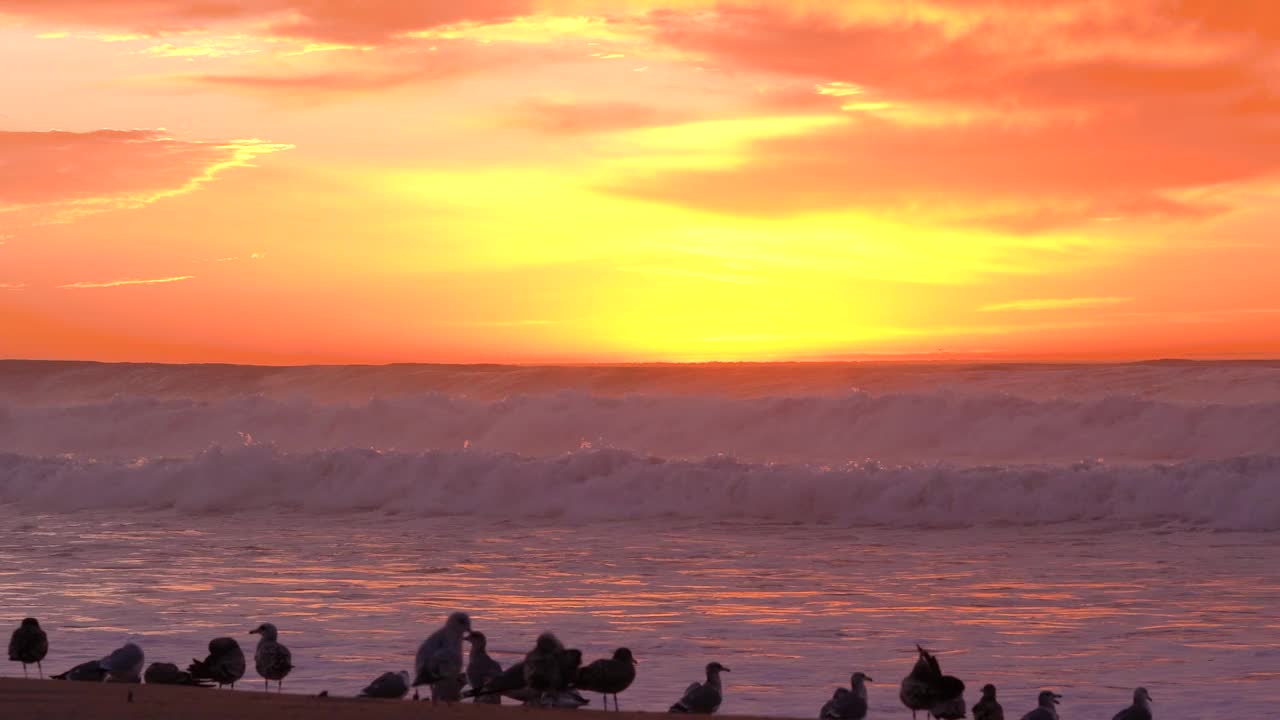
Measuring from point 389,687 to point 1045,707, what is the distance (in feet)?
16.8

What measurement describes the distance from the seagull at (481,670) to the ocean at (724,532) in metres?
1.67

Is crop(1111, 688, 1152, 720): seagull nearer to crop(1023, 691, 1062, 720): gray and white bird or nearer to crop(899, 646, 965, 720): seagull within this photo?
crop(1023, 691, 1062, 720): gray and white bird

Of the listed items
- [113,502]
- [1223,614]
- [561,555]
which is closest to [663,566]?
[561,555]

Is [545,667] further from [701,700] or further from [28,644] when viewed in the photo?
[28,644]

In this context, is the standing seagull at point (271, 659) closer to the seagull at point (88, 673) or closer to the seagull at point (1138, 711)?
the seagull at point (88, 673)

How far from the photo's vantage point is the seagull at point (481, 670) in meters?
11.3

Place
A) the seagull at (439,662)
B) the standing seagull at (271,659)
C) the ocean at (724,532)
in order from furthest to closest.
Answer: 1. the ocean at (724,532)
2. the standing seagull at (271,659)
3. the seagull at (439,662)

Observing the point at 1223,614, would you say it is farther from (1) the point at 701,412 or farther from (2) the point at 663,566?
(1) the point at 701,412

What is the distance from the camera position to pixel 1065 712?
12.3 m

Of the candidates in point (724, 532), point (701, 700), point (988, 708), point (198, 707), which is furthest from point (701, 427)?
point (198, 707)

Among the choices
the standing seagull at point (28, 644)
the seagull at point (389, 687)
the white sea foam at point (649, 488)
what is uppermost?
the white sea foam at point (649, 488)

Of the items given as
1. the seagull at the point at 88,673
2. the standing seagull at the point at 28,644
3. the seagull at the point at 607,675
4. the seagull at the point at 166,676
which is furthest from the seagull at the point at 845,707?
the standing seagull at the point at 28,644

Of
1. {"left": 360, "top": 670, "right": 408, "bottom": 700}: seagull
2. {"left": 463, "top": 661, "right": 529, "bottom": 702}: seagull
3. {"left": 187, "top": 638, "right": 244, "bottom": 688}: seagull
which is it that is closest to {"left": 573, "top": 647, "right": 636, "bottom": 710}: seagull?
{"left": 463, "top": 661, "right": 529, "bottom": 702}: seagull

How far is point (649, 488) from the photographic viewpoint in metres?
32.2
